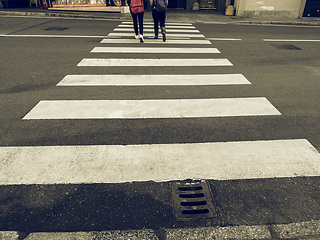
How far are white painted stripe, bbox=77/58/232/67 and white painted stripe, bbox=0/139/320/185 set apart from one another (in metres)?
4.06

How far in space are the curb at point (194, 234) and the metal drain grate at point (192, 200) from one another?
0.62ft

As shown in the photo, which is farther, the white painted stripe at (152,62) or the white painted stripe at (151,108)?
the white painted stripe at (152,62)

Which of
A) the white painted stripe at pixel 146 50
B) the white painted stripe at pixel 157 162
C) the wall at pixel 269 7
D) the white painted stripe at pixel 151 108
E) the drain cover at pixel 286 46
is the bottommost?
the white painted stripe at pixel 157 162

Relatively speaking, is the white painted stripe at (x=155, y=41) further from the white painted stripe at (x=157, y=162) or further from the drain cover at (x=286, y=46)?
the white painted stripe at (x=157, y=162)

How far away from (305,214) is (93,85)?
4.61 m

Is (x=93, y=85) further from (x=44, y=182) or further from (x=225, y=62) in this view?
(x=225, y=62)

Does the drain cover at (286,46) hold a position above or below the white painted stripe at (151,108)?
above

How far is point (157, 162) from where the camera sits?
11.1 feet

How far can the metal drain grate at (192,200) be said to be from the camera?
2.68 m

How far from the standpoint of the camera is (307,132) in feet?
13.6

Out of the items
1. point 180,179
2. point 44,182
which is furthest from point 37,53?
point 180,179

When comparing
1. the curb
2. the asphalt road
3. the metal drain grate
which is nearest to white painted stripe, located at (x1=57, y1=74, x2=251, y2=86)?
the asphalt road

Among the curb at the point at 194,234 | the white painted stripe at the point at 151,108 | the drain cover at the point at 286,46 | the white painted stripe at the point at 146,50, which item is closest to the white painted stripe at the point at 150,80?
the white painted stripe at the point at 151,108

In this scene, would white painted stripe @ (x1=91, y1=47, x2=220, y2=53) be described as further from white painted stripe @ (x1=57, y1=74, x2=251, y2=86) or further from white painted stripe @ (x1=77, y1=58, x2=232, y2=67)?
white painted stripe @ (x1=57, y1=74, x2=251, y2=86)
